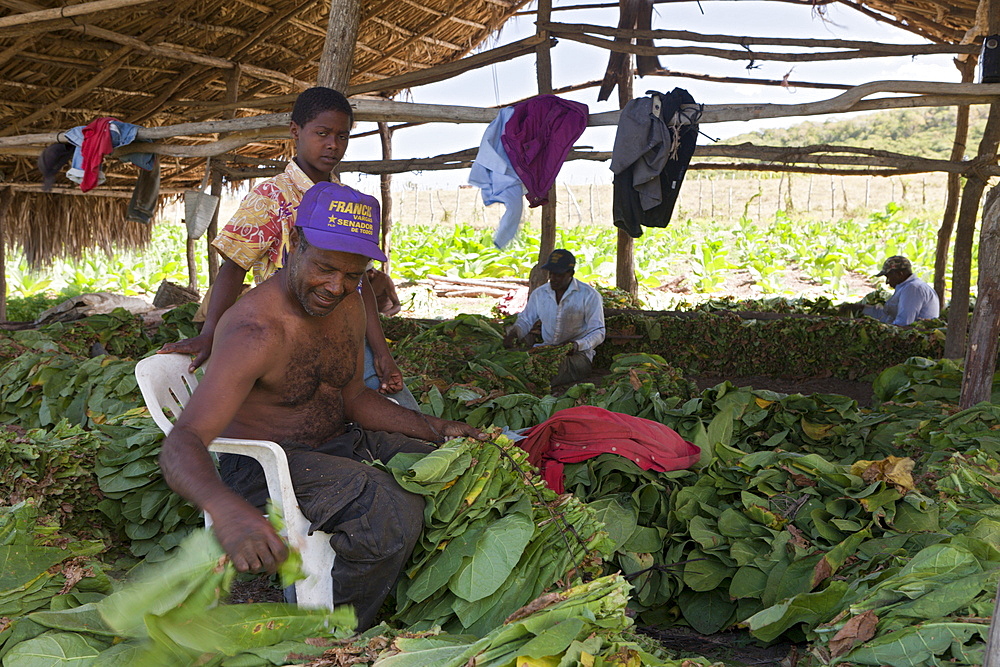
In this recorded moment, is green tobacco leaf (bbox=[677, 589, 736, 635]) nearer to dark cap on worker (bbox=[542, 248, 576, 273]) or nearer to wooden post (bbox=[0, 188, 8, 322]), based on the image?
dark cap on worker (bbox=[542, 248, 576, 273])

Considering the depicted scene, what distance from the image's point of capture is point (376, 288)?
5066mm

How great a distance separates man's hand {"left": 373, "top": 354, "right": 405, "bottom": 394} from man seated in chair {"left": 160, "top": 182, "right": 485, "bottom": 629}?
1.51 feet

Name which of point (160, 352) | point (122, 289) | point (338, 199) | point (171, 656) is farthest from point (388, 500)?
point (122, 289)

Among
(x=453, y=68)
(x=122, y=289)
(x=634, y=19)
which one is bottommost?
(x=122, y=289)

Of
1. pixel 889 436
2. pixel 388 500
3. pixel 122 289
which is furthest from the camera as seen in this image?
pixel 122 289

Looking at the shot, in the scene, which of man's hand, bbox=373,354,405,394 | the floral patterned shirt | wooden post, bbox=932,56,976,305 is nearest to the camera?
the floral patterned shirt

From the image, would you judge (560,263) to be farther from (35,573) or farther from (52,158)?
(35,573)

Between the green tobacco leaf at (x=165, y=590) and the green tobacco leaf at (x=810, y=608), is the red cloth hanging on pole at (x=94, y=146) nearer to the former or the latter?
the green tobacco leaf at (x=165, y=590)

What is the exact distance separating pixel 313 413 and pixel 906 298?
7.24 m

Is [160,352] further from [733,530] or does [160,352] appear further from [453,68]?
[453,68]

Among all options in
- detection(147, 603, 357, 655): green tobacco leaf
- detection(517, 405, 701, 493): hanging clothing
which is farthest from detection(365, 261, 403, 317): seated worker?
detection(147, 603, 357, 655): green tobacco leaf

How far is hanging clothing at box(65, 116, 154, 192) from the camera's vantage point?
587cm

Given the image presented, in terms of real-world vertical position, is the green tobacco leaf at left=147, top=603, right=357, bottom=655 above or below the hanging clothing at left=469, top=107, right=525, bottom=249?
below

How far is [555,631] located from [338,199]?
4.50 feet
